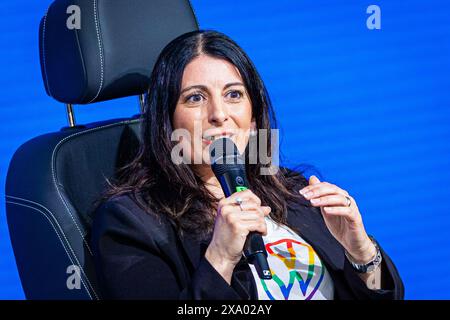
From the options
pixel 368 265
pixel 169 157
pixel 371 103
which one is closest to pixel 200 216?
pixel 169 157

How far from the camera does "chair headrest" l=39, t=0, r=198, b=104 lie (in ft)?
4.84

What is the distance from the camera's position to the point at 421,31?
2.60 meters

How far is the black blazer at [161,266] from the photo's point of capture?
1.26 metres

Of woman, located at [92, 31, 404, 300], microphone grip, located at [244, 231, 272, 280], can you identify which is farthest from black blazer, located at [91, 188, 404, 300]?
microphone grip, located at [244, 231, 272, 280]

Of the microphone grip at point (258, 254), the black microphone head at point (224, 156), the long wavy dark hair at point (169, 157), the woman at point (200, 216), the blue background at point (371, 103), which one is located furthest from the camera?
the blue background at point (371, 103)

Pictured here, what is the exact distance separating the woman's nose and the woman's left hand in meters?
0.22

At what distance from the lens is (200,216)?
4.76 feet

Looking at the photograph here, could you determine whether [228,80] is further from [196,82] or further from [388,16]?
[388,16]

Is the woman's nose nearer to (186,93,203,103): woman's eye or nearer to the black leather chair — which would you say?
(186,93,203,103): woman's eye

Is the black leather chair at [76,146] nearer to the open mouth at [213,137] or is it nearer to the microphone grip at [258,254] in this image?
the open mouth at [213,137]

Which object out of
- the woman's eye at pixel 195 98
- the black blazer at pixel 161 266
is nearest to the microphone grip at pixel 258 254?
the black blazer at pixel 161 266

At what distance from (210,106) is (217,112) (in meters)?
0.04

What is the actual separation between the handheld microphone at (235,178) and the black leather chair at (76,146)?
0.32 meters

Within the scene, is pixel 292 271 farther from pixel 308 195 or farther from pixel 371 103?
pixel 371 103
